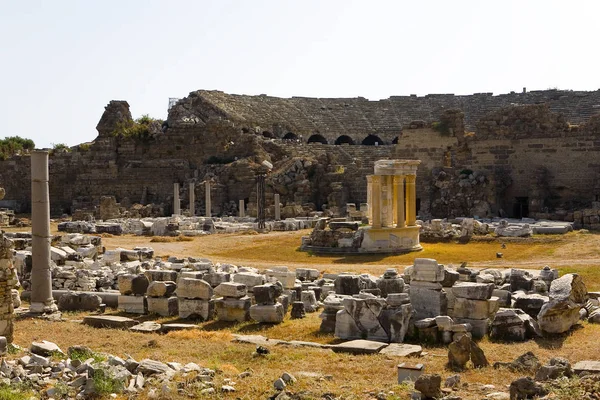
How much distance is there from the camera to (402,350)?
43.1 ft

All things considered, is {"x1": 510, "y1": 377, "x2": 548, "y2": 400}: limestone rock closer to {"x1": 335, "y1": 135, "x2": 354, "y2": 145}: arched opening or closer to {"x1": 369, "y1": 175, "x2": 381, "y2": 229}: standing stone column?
{"x1": 369, "y1": 175, "x2": 381, "y2": 229}: standing stone column

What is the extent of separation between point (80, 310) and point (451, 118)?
28.5 metres

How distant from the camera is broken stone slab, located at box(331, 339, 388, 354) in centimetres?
1320

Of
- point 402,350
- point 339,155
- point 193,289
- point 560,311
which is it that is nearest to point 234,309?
point 193,289

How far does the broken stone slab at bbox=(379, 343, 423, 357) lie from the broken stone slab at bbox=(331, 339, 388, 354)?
12 cm

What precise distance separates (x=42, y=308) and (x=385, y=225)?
14.4 meters

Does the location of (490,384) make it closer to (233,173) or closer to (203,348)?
(203,348)

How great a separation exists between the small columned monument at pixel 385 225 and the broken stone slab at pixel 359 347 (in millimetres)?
14545

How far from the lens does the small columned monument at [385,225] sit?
93.2 feet

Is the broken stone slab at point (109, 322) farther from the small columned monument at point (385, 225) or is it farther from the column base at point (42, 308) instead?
the small columned monument at point (385, 225)

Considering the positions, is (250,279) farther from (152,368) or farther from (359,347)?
(152,368)

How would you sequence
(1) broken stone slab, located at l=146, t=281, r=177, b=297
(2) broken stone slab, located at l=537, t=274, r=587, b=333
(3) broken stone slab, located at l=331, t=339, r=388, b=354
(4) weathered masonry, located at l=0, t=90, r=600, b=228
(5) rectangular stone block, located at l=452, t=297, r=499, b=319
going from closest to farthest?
(3) broken stone slab, located at l=331, t=339, r=388, b=354 < (2) broken stone slab, located at l=537, t=274, r=587, b=333 < (5) rectangular stone block, located at l=452, t=297, r=499, b=319 < (1) broken stone slab, located at l=146, t=281, r=177, b=297 < (4) weathered masonry, located at l=0, t=90, r=600, b=228

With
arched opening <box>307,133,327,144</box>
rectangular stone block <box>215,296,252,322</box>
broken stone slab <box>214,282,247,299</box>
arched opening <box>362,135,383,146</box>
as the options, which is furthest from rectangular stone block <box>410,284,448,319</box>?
arched opening <box>362,135,383,146</box>

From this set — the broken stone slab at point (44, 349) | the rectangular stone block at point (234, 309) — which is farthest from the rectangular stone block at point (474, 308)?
the broken stone slab at point (44, 349)
